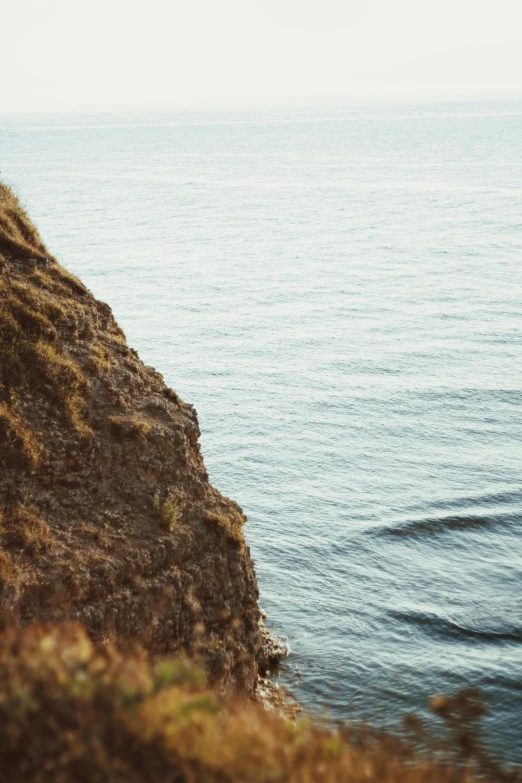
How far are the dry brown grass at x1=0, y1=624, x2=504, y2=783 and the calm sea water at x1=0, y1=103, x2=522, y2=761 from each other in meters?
15.6

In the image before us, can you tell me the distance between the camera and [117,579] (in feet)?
57.4

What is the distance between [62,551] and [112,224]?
110391mm

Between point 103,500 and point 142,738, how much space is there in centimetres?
1253

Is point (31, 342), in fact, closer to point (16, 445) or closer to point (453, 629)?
point (16, 445)

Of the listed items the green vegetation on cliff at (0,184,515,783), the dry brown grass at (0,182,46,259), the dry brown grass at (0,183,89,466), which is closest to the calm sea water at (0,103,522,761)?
the green vegetation on cliff at (0,184,515,783)

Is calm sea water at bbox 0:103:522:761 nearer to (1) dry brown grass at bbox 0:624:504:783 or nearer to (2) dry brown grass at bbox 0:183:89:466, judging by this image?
(2) dry brown grass at bbox 0:183:89:466

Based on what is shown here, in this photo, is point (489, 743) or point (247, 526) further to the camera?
point (247, 526)

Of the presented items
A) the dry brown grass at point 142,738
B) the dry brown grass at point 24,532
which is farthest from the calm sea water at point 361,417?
the dry brown grass at point 142,738

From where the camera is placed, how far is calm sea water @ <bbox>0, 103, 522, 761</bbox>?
25906mm

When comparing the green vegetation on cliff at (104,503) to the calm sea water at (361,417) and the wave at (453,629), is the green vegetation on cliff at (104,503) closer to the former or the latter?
the calm sea water at (361,417)

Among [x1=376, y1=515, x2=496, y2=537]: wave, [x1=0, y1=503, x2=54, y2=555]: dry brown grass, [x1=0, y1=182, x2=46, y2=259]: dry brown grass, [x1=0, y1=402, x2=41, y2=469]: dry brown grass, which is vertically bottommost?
[x1=376, y1=515, x2=496, y2=537]: wave

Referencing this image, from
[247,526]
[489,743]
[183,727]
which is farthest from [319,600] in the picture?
[183,727]

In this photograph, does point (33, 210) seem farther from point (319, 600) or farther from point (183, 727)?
point (183, 727)

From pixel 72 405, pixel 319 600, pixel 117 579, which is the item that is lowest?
pixel 319 600
